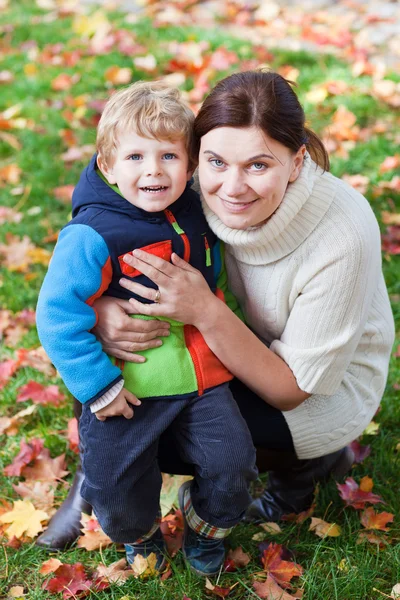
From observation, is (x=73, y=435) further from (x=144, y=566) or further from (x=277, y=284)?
(x=277, y=284)

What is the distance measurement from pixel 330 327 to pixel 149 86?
82cm

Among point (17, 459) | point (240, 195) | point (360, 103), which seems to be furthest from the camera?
point (360, 103)

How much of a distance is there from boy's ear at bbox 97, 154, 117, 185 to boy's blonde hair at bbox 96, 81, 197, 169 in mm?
11

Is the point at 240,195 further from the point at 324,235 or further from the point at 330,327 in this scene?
the point at 330,327

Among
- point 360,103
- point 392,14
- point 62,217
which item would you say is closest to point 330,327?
point 62,217

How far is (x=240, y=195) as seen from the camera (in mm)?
2021

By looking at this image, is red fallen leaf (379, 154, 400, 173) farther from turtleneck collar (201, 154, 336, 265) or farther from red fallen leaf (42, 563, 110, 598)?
red fallen leaf (42, 563, 110, 598)


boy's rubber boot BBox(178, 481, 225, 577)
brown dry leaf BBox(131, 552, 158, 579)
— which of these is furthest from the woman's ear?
brown dry leaf BBox(131, 552, 158, 579)

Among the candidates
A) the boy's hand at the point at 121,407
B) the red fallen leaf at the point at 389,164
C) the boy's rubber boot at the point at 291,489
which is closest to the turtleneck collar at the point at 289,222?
the boy's hand at the point at 121,407

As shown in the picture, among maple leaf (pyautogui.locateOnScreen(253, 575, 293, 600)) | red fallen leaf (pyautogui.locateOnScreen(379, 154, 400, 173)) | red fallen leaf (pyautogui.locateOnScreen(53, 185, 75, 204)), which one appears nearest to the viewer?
maple leaf (pyautogui.locateOnScreen(253, 575, 293, 600))

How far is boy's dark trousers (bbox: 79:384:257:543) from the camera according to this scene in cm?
209

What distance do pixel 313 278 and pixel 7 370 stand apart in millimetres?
1501

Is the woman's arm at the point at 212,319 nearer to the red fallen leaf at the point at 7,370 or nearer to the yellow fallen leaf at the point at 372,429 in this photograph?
the yellow fallen leaf at the point at 372,429

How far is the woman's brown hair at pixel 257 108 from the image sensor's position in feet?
6.43
